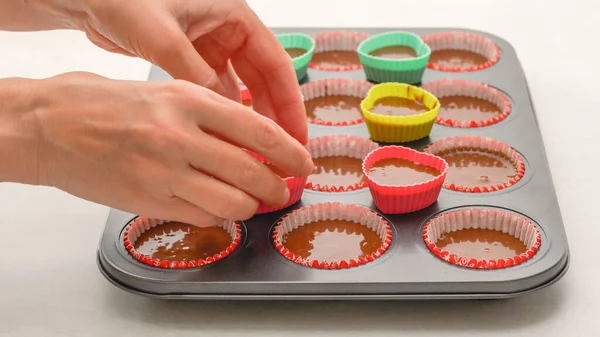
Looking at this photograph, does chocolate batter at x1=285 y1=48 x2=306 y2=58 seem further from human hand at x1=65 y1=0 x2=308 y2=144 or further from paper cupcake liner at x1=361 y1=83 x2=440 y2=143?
human hand at x1=65 y1=0 x2=308 y2=144

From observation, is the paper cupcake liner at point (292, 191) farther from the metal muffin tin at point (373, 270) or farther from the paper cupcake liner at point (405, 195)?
the paper cupcake liner at point (405, 195)

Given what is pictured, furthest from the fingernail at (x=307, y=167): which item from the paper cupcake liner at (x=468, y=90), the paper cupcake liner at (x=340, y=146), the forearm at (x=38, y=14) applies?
the paper cupcake liner at (x=468, y=90)

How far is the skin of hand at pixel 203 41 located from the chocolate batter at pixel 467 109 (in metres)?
0.54

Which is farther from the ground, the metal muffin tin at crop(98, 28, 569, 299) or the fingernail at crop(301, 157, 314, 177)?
the fingernail at crop(301, 157, 314, 177)

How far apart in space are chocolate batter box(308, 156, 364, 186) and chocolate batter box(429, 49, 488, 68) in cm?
59

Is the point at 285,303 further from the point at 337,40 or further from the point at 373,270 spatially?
the point at 337,40

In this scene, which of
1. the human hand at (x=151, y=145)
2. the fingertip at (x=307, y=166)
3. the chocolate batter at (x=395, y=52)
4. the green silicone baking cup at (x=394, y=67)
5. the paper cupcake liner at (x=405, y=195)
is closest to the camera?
the human hand at (x=151, y=145)

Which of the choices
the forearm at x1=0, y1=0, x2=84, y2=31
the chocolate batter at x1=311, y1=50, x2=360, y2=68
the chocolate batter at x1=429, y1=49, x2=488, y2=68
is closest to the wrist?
the forearm at x1=0, y1=0, x2=84, y2=31

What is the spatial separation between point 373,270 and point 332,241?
8.1 inches

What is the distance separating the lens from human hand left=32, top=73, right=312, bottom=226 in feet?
5.19

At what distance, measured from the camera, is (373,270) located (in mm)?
1785

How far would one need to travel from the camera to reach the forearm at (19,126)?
5.34ft

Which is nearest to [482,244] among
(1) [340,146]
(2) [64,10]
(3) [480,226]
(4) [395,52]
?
(3) [480,226]

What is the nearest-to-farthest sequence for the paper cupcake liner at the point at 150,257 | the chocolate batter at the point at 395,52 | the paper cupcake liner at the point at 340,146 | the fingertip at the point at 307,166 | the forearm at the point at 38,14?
the fingertip at the point at 307,166
the paper cupcake liner at the point at 150,257
the forearm at the point at 38,14
the paper cupcake liner at the point at 340,146
the chocolate batter at the point at 395,52
